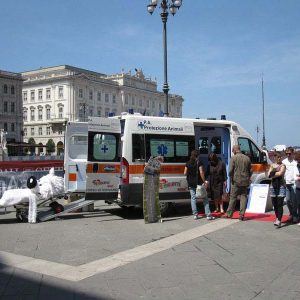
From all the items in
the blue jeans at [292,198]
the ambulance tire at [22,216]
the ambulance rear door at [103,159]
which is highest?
the ambulance rear door at [103,159]

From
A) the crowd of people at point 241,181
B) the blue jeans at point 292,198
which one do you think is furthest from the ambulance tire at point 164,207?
the blue jeans at point 292,198

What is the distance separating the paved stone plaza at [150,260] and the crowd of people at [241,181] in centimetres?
46

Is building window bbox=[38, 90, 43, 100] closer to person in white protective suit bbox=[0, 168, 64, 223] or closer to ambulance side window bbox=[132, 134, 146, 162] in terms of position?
person in white protective suit bbox=[0, 168, 64, 223]

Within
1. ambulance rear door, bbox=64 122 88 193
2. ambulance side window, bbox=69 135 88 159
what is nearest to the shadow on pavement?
ambulance rear door, bbox=64 122 88 193

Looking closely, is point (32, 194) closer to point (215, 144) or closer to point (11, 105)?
point (215, 144)

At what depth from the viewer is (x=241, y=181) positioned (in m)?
10.5

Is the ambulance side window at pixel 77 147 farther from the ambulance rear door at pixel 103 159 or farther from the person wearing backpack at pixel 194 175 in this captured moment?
the person wearing backpack at pixel 194 175

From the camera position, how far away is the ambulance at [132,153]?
10.9 m

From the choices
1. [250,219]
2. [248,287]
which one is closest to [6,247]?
[248,287]

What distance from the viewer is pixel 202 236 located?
342 inches

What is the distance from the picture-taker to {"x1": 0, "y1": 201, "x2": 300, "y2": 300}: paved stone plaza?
541 cm

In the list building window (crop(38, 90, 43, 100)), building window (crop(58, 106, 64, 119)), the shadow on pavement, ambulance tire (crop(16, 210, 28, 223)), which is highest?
building window (crop(38, 90, 43, 100))

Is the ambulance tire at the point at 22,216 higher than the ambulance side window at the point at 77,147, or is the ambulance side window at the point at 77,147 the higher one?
the ambulance side window at the point at 77,147

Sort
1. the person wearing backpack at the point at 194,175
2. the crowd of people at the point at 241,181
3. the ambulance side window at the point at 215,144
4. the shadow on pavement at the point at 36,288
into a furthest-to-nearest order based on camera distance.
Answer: the ambulance side window at the point at 215,144, the person wearing backpack at the point at 194,175, the crowd of people at the point at 241,181, the shadow on pavement at the point at 36,288
